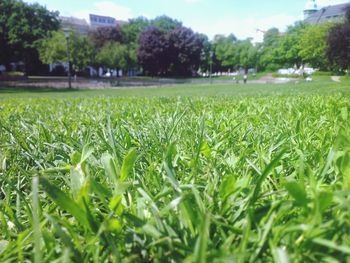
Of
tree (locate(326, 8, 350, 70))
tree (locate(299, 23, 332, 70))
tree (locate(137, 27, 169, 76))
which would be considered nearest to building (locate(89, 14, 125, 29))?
tree (locate(137, 27, 169, 76))

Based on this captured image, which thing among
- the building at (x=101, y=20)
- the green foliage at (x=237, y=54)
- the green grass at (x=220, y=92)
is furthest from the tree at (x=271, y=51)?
the building at (x=101, y=20)

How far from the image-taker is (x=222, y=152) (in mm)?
1189

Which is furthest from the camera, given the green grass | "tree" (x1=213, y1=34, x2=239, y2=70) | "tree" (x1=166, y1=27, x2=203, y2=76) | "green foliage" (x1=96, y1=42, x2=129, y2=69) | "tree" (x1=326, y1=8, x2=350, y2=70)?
"tree" (x1=213, y1=34, x2=239, y2=70)

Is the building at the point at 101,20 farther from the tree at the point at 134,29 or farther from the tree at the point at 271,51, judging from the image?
the tree at the point at 271,51

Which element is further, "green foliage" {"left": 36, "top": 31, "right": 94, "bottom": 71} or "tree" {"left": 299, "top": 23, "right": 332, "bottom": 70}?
"tree" {"left": 299, "top": 23, "right": 332, "bottom": 70}

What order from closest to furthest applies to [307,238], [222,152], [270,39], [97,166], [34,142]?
[307,238] < [97,166] < [222,152] < [34,142] < [270,39]

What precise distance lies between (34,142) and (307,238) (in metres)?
1.20

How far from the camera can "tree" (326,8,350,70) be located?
34594mm

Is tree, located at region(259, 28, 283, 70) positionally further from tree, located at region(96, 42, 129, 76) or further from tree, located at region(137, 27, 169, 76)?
tree, located at region(96, 42, 129, 76)

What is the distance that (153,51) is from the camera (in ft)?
239

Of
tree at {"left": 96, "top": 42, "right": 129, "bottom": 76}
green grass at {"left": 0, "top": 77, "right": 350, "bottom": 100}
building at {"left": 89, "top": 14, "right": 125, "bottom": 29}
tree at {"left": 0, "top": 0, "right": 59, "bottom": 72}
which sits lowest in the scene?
green grass at {"left": 0, "top": 77, "right": 350, "bottom": 100}

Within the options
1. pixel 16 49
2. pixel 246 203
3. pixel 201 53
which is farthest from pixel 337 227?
pixel 201 53

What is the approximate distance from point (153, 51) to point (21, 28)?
29336mm

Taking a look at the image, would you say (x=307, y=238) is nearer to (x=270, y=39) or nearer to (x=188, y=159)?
(x=188, y=159)
